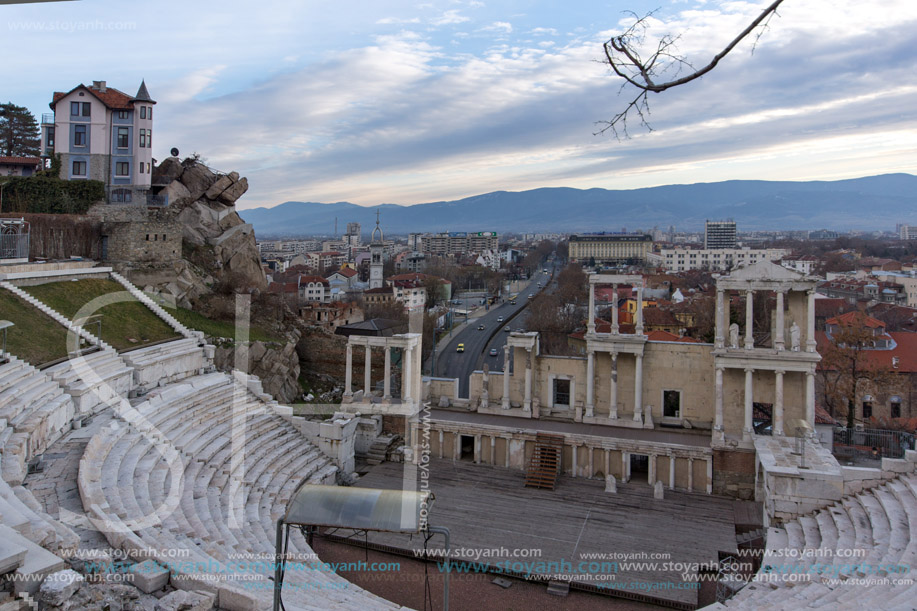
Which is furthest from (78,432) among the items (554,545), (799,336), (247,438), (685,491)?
(799,336)

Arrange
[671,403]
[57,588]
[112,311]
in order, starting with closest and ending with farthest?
[57,588], [112,311], [671,403]

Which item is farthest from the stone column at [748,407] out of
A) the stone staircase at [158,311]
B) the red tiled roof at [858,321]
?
the stone staircase at [158,311]

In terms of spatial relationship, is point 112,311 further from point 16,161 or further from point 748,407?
point 748,407

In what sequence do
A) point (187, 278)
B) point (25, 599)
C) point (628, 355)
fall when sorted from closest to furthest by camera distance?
1. point (25, 599)
2. point (628, 355)
3. point (187, 278)

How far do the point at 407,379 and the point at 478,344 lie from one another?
29979 mm

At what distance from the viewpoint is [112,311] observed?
2222cm

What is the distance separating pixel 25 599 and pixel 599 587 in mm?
10983

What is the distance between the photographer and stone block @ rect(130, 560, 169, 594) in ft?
25.8

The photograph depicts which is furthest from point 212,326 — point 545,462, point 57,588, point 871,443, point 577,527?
point 871,443

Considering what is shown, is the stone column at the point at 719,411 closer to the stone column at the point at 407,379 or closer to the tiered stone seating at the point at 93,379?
the stone column at the point at 407,379

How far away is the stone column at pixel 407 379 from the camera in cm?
2302

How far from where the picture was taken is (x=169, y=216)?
3094cm

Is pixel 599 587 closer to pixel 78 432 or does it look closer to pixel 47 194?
pixel 78 432

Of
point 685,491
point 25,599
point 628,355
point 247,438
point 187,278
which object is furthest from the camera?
point 187,278
